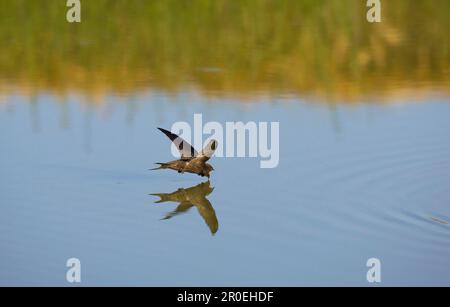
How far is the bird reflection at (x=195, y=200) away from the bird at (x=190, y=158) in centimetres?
8

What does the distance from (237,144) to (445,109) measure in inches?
63.6

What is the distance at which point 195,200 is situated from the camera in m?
5.79

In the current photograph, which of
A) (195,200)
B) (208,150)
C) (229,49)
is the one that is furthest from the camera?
(229,49)

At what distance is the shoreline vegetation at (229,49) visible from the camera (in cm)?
784

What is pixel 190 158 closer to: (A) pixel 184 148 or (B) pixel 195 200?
(A) pixel 184 148

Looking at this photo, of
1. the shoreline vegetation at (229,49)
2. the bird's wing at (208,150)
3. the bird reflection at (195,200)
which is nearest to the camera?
the bird reflection at (195,200)

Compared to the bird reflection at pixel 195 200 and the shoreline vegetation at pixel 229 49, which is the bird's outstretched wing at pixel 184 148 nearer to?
the bird reflection at pixel 195 200

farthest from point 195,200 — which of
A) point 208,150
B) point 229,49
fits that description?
point 229,49

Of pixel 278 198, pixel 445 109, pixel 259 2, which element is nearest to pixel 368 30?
pixel 259 2

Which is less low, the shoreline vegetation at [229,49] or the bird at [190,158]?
the shoreline vegetation at [229,49]

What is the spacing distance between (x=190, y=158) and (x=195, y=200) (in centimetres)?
30

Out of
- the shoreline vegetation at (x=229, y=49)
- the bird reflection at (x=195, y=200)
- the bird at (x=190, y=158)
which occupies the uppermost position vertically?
the shoreline vegetation at (x=229, y=49)

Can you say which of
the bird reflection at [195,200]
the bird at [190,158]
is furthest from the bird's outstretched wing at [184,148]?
the bird reflection at [195,200]

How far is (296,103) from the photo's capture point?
7383mm
